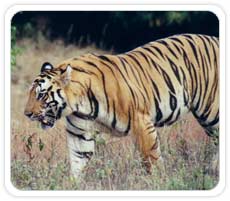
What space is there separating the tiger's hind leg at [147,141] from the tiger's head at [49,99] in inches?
13.6

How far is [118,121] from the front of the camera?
17.0 feet

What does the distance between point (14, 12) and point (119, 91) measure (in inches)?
23.1

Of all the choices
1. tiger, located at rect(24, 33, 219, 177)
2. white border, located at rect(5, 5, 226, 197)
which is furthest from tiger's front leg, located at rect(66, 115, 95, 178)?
white border, located at rect(5, 5, 226, 197)

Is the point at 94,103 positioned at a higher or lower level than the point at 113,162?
higher

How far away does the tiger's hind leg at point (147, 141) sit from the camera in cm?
519

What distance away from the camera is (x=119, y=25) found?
598 centimetres

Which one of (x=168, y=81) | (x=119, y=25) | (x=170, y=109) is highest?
(x=119, y=25)

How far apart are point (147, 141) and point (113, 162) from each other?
0.59 ft

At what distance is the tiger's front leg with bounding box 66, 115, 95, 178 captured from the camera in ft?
17.0

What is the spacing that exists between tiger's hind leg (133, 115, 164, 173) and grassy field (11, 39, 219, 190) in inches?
1.1

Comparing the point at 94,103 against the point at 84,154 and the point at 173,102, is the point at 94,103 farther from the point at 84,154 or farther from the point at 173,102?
the point at 173,102

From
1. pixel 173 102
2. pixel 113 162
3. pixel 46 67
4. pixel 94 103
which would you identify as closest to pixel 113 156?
pixel 113 162

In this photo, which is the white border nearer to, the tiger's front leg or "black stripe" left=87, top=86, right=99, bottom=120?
the tiger's front leg
